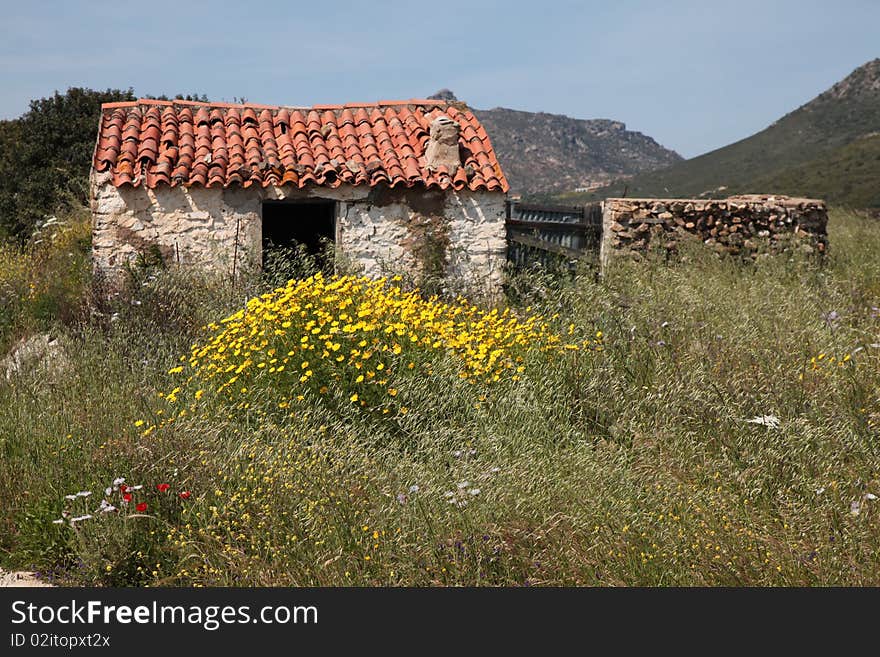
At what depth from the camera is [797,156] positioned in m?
53.4

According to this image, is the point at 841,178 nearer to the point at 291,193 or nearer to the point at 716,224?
the point at 716,224

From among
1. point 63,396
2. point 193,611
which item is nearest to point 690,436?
point 193,611

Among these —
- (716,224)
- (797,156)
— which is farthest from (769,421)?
(797,156)

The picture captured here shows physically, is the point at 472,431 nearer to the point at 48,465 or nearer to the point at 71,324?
the point at 48,465

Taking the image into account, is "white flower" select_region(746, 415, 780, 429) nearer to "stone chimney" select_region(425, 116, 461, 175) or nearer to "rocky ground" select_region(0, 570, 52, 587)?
"rocky ground" select_region(0, 570, 52, 587)

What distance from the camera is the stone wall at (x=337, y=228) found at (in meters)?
11.4

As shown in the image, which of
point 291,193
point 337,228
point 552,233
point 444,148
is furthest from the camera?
point 552,233

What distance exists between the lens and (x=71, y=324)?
30.8 ft

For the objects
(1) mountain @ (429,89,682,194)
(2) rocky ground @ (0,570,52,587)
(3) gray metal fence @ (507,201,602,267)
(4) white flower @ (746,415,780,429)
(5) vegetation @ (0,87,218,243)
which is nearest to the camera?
(2) rocky ground @ (0,570,52,587)

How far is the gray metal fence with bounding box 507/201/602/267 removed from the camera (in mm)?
13047

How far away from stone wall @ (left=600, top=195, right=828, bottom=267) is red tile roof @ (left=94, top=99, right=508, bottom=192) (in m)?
2.20

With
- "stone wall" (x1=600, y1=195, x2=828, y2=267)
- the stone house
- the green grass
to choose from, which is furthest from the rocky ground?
"stone wall" (x1=600, y1=195, x2=828, y2=267)

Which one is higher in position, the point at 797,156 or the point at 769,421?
the point at 797,156

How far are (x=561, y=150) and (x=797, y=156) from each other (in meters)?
28.1
